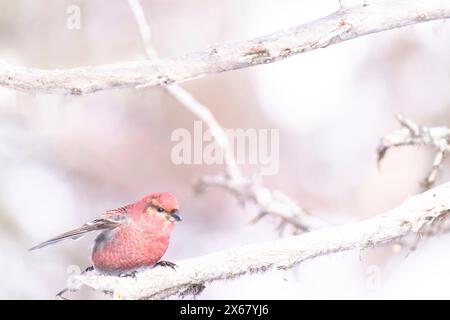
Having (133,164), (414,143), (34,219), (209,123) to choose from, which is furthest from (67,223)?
(414,143)

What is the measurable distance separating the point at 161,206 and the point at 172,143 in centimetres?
48

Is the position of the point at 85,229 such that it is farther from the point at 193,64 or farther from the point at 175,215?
the point at 193,64

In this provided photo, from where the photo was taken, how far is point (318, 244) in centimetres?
151

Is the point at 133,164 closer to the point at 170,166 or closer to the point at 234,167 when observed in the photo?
the point at 170,166

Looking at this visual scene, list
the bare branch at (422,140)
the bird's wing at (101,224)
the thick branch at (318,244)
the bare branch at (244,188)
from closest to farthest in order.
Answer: the thick branch at (318,244) → the bird's wing at (101,224) → the bare branch at (422,140) → the bare branch at (244,188)

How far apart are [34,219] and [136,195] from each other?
0.31 m

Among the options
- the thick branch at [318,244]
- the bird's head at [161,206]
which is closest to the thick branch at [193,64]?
the bird's head at [161,206]

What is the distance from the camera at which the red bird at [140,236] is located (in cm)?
168

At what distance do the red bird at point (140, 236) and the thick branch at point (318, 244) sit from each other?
104mm

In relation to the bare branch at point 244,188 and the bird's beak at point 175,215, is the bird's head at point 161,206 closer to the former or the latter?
the bird's beak at point 175,215

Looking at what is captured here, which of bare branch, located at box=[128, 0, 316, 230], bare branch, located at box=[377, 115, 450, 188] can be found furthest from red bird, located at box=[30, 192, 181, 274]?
bare branch, located at box=[377, 115, 450, 188]

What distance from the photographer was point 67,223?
2.01 m

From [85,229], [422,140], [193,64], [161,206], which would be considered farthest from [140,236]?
[422,140]

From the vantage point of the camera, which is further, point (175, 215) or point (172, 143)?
Result: point (172, 143)
